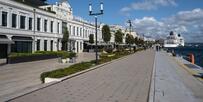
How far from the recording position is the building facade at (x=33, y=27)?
36.1 m

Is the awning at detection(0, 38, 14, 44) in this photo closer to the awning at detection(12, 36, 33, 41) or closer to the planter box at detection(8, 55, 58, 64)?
the awning at detection(12, 36, 33, 41)

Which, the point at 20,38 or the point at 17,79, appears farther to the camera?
the point at 20,38

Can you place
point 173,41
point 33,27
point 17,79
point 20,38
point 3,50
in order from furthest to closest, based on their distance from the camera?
point 173,41, point 33,27, point 20,38, point 3,50, point 17,79

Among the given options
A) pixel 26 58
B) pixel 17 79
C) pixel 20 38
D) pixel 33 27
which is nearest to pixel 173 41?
pixel 33 27

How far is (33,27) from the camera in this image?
43219 mm

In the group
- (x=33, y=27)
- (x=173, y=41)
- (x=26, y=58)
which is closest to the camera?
(x=26, y=58)

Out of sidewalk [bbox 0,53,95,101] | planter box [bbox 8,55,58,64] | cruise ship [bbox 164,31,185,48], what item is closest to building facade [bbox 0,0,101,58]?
planter box [bbox 8,55,58,64]

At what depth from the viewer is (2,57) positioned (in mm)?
36250

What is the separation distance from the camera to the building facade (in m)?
36.1

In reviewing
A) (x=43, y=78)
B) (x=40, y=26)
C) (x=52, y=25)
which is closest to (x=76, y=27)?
(x=52, y=25)

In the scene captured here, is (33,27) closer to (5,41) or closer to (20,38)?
(20,38)

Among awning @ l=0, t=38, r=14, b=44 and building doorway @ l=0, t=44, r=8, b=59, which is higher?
awning @ l=0, t=38, r=14, b=44

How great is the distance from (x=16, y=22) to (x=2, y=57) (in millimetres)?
5406

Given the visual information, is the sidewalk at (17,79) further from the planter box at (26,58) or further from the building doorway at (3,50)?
the building doorway at (3,50)
